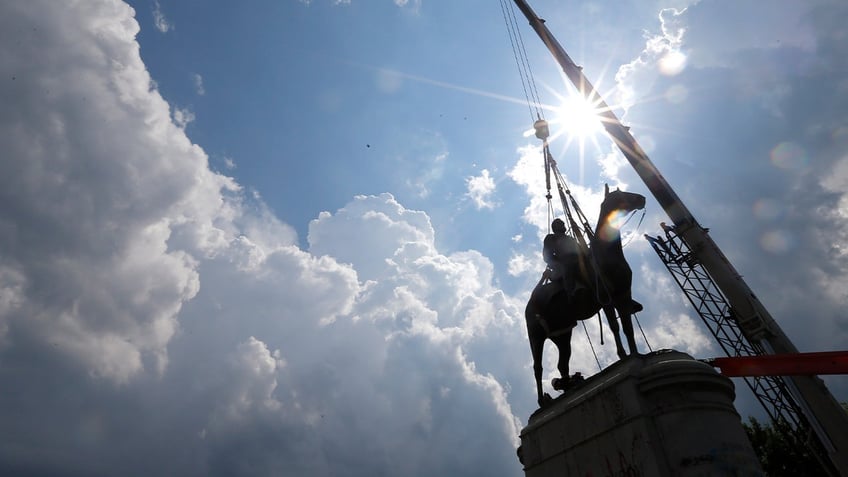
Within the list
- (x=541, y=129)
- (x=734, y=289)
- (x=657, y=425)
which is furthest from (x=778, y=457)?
(x=657, y=425)

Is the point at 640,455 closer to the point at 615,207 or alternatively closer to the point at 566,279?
the point at 566,279

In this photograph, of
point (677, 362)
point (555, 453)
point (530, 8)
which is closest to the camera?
point (677, 362)

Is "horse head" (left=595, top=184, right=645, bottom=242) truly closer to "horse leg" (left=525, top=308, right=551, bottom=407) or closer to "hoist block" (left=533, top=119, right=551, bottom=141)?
"horse leg" (left=525, top=308, right=551, bottom=407)

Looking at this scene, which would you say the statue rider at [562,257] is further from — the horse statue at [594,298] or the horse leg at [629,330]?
the horse leg at [629,330]

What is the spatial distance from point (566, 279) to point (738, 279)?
15.2 meters

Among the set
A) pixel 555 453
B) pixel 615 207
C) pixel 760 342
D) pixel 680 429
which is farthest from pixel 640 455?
pixel 760 342

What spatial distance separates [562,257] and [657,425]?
13.0ft

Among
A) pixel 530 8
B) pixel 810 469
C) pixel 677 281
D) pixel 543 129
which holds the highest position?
pixel 530 8

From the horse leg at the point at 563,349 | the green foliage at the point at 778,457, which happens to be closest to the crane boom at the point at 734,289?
the green foliage at the point at 778,457

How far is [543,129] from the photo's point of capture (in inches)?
615

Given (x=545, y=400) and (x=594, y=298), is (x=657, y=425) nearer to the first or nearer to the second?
(x=594, y=298)

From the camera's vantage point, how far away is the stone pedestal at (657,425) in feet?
19.4

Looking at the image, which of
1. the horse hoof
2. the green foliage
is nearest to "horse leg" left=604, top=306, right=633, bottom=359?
the horse hoof

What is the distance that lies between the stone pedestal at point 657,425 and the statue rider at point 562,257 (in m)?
2.07
